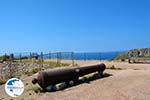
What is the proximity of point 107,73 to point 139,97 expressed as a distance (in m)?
8.84

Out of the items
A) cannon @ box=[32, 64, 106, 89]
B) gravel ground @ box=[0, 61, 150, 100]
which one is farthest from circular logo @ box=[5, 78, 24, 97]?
cannon @ box=[32, 64, 106, 89]

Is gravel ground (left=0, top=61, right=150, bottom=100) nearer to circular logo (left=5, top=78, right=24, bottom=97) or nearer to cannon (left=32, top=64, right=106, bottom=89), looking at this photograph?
cannon (left=32, top=64, right=106, bottom=89)

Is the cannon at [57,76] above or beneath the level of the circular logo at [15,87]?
beneath

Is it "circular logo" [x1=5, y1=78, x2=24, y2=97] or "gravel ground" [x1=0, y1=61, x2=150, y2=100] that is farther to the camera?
"gravel ground" [x1=0, y1=61, x2=150, y2=100]

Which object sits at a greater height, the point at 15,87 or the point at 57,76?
the point at 15,87

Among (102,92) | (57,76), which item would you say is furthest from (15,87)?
(57,76)

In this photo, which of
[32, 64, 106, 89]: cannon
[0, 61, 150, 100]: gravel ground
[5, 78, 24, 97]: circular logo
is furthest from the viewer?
[32, 64, 106, 89]: cannon

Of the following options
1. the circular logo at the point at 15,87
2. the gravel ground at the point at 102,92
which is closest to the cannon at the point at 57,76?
the gravel ground at the point at 102,92

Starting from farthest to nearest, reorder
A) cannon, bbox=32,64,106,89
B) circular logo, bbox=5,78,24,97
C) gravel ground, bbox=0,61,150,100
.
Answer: cannon, bbox=32,64,106,89, gravel ground, bbox=0,61,150,100, circular logo, bbox=5,78,24,97

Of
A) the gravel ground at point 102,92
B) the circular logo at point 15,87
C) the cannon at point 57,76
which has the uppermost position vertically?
the circular logo at point 15,87

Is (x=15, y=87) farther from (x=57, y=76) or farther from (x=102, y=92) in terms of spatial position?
(x=57, y=76)

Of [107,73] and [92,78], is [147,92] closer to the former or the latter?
[92,78]

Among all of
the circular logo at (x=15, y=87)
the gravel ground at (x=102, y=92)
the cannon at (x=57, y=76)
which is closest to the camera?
the circular logo at (x=15, y=87)

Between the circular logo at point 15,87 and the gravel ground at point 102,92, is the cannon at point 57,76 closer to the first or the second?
the gravel ground at point 102,92
